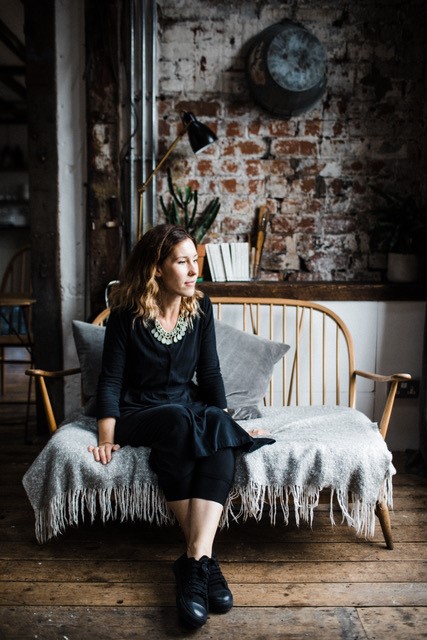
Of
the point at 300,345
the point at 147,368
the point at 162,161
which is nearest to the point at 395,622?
the point at 147,368

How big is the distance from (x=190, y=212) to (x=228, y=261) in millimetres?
361

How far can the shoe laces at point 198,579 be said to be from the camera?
185cm

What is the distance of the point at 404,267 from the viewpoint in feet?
10.7

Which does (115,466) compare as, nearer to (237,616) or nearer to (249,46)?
(237,616)

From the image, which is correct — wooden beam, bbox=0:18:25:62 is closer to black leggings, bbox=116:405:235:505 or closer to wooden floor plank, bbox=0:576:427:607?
black leggings, bbox=116:405:235:505

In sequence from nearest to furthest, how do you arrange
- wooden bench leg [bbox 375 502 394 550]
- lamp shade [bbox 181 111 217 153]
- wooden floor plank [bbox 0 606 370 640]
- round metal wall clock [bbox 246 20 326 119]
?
wooden floor plank [bbox 0 606 370 640] < wooden bench leg [bbox 375 502 394 550] < lamp shade [bbox 181 111 217 153] < round metal wall clock [bbox 246 20 326 119]

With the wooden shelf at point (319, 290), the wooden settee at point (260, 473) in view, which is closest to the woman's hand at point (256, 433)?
the wooden settee at point (260, 473)

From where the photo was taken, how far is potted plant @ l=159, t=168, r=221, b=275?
10.6 ft

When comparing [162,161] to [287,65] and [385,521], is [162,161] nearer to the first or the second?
[287,65]

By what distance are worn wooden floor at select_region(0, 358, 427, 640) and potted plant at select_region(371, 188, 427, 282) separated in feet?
3.93

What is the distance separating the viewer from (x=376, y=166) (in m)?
3.41

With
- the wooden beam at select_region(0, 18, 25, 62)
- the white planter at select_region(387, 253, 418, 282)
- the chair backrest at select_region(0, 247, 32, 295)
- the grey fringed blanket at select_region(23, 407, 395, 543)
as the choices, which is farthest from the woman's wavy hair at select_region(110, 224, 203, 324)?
the wooden beam at select_region(0, 18, 25, 62)

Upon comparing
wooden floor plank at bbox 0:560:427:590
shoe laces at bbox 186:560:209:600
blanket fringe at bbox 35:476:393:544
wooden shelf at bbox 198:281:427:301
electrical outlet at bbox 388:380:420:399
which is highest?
wooden shelf at bbox 198:281:427:301

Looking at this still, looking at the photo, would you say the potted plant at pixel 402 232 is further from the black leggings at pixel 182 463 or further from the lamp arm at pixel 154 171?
the black leggings at pixel 182 463
